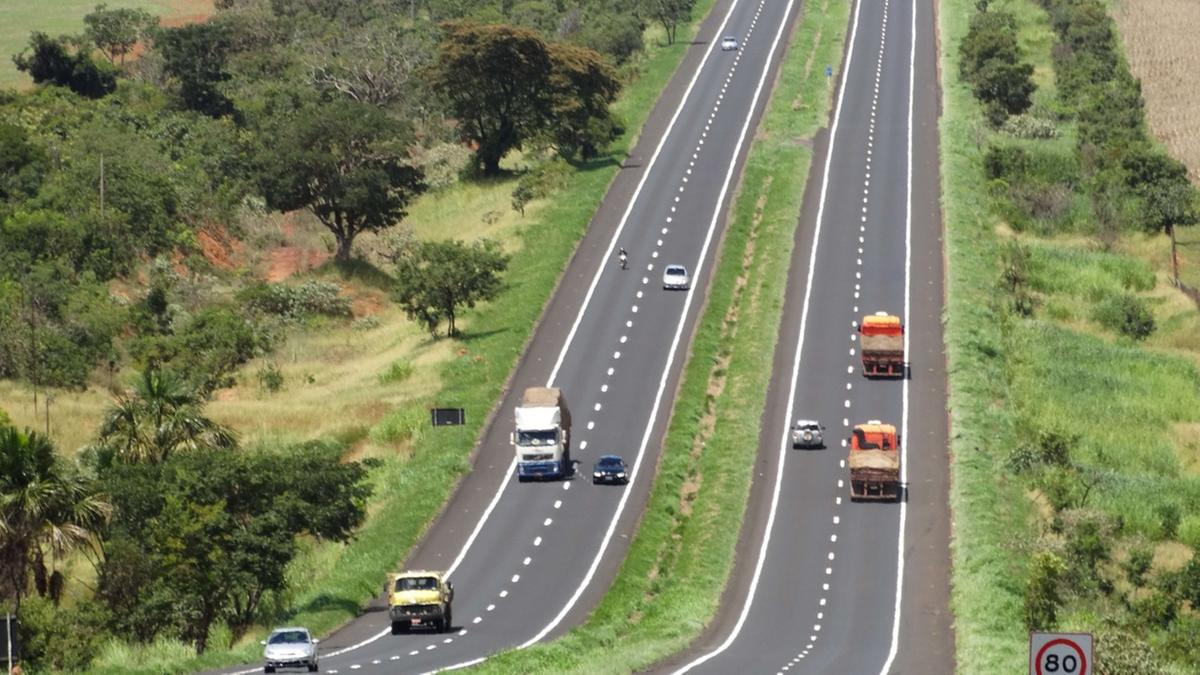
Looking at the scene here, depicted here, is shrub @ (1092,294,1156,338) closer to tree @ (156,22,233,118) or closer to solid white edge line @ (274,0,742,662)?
solid white edge line @ (274,0,742,662)

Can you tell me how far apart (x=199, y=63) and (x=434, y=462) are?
8268cm

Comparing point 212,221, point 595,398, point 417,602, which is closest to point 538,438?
point 595,398

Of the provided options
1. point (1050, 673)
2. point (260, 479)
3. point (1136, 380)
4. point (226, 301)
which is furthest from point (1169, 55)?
point (1050, 673)

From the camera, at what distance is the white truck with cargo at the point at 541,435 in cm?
8438

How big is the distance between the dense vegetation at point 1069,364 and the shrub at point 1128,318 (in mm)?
111

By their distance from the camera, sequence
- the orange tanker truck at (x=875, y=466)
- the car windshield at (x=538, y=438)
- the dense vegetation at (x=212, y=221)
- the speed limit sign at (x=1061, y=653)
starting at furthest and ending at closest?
the car windshield at (x=538, y=438)
the orange tanker truck at (x=875, y=466)
the dense vegetation at (x=212, y=221)
the speed limit sign at (x=1061, y=653)

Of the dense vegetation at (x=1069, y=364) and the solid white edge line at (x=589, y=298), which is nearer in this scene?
the dense vegetation at (x=1069, y=364)

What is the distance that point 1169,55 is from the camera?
172375mm

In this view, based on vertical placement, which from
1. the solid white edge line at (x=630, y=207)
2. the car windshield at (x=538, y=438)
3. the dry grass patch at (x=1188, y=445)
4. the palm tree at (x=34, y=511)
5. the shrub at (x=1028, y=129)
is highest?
the palm tree at (x=34, y=511)

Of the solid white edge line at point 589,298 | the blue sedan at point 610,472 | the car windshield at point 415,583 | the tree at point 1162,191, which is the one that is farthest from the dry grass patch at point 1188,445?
the car windshield at point 415,583

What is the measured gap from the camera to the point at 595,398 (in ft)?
318

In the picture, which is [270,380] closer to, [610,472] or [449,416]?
[449,416]

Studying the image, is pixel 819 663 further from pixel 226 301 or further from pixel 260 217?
pixel 260 217

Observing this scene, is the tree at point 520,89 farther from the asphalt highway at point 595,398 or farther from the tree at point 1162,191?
the tree at point 1162,191
